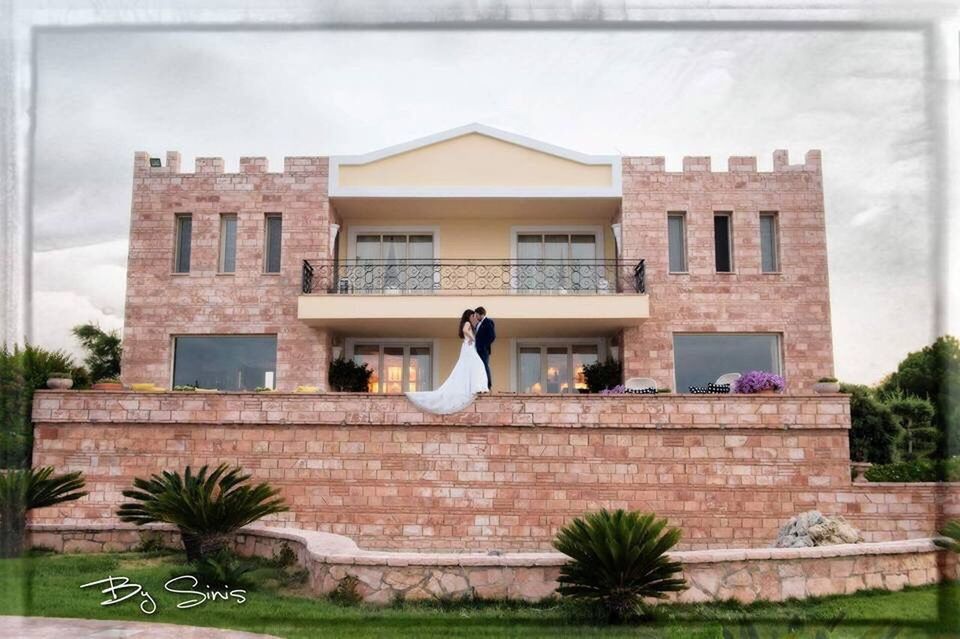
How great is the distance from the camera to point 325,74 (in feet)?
16.1

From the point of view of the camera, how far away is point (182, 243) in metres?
15.8

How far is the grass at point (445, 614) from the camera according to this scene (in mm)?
5812

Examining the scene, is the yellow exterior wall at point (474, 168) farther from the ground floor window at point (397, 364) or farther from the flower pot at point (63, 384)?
the flower pot at point (63, 384)

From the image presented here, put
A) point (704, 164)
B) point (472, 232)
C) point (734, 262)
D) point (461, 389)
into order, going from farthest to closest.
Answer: point (472, 232) < point (704, 164) < point (734, 262) < point (461, 389)

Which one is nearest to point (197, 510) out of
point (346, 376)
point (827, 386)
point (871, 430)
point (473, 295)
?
point (346, 376)

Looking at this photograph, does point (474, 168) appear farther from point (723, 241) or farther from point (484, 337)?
point (723, 241)

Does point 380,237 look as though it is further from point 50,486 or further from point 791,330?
point 50,486

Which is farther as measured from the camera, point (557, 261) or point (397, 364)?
point (557, 261)

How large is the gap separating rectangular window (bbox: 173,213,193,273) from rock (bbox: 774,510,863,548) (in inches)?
466

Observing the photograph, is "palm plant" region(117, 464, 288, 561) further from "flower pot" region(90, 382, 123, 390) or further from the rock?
the rock

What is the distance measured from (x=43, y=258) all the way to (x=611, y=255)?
13158 millimetres

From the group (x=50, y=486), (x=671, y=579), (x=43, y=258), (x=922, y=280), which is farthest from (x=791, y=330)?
(x=43, y=258)
